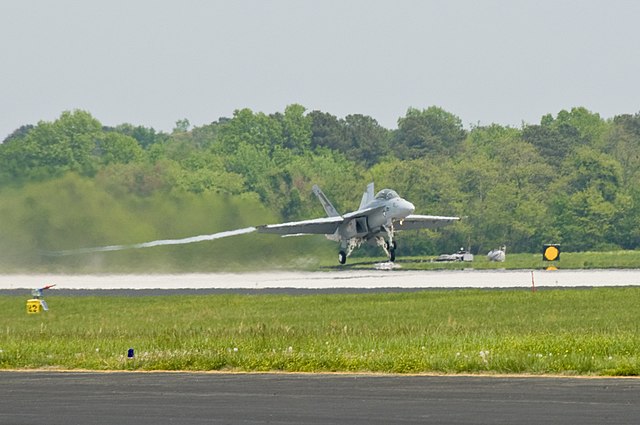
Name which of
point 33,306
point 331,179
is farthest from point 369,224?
point 331,179

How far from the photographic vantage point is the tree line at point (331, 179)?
6656 cm

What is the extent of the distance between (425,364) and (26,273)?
45.5 m

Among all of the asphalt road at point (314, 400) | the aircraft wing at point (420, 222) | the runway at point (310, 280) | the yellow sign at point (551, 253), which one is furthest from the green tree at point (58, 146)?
the asphalt road at point (314, 400)

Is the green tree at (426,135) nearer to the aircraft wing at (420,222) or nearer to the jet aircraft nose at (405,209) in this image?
the aircraft wing at (420,222)

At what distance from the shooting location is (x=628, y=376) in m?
18.6

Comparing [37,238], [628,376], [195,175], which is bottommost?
[628,376]

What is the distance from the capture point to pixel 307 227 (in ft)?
232

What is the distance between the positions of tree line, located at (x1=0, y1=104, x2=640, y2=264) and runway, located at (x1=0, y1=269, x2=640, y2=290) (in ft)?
11.2

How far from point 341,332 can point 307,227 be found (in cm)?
4168

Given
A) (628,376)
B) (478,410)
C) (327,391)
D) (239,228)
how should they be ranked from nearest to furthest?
(478,410) → (327,391) → (628,376) → (239,228)

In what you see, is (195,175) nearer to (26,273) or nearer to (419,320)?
(26,273)

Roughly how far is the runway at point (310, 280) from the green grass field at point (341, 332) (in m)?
6.94

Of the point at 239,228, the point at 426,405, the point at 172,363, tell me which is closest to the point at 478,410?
the point at 426,405

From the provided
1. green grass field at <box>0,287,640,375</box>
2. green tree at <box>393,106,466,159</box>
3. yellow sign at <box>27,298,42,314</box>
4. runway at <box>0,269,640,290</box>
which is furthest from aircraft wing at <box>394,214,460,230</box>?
green tree at <box>393,106,466,159</box>
